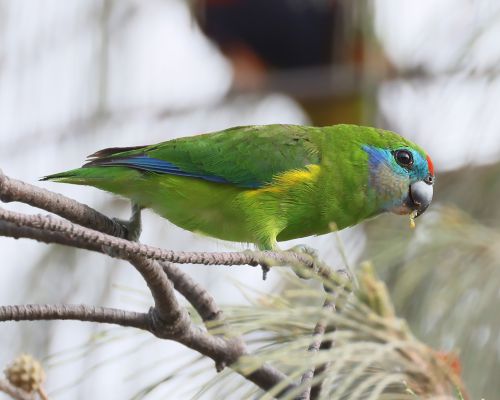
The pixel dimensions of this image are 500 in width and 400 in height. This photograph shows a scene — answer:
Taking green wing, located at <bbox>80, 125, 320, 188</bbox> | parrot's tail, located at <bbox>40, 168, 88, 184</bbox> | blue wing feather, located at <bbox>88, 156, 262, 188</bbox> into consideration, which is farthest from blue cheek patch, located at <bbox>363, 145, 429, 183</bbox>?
parrot's tail, located at <bbox>40, 168, 88, 184</bbox>

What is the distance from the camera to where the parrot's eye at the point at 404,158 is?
2504 millimetres

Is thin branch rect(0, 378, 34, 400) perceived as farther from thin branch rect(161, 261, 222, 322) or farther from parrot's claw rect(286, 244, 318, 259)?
parrot's claw rect(286, 244, 318, 259)

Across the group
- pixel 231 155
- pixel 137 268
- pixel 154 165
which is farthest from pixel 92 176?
pixel 137 268

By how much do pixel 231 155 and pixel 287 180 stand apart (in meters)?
0.19

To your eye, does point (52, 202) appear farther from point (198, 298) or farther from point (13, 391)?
point (198, 298)

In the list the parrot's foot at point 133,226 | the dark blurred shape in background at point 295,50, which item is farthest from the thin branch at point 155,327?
the dark blurred shape in background at point 295,50

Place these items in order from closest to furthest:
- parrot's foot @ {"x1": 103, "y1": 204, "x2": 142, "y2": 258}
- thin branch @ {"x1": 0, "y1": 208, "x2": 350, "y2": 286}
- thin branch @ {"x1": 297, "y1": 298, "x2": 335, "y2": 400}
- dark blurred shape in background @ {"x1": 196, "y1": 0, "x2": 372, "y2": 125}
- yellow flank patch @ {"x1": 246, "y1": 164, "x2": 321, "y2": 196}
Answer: thin branch @ {"x1": 0, "y1": 208, "x2": 350, "y2": 286}, thin branch @ {"x1": 297, "y1": 298, "x2": 335, "y2": 400}, parrot's foot @ {"x1": 103, "y1": 204, "x2": 142, "y2": 258}, yellow flank patch @ {"x1": 246, "y1": 164, "x2": 321, "y2": 196}, dark blurred shape in background @ {"x1": 196, "y1": 0, "x2": 372, "y2": 125}

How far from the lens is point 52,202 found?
4.52ft

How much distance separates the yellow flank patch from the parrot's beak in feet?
0.95

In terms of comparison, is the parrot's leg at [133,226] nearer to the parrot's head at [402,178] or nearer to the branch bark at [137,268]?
the branch bark at [137,268]

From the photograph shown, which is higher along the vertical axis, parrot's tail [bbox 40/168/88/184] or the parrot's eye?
the parrot's eye

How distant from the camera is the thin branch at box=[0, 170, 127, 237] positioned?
128cm

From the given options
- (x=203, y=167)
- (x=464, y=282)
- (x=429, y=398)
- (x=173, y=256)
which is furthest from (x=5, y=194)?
(x=464, y=282)

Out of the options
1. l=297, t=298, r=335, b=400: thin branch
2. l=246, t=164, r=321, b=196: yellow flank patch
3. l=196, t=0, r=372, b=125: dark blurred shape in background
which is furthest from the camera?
l=196, t=0, r=372, b=125: dark blurred shape in background
